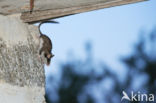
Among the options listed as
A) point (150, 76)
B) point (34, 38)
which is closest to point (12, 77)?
point (34, 38)

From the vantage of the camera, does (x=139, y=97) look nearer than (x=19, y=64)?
No

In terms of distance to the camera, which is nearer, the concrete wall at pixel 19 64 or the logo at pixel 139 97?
the concrete wall at pixel 19 64

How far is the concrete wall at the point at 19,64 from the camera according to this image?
58.7 inches

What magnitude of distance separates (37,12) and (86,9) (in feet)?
0.58

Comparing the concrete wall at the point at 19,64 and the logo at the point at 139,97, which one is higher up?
the concrete wall at the point at 19,64

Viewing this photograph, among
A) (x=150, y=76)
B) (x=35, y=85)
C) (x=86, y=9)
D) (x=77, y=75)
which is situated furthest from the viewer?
(x=77, y=75)

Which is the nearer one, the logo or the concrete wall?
Result: the concrete wall

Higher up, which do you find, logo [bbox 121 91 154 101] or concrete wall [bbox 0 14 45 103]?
concrete wall [bbox 0 14 45 103]

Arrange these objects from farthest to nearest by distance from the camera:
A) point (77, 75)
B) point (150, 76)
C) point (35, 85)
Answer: point (77, 75) → point (150, 76) → point (35, 85)

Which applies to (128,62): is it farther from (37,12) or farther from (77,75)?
(37,12)

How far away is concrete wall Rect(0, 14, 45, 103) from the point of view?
149 centimetres

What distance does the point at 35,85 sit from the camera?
5.19 feet

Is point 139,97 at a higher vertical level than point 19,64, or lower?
lower

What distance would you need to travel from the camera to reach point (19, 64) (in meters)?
1.54
